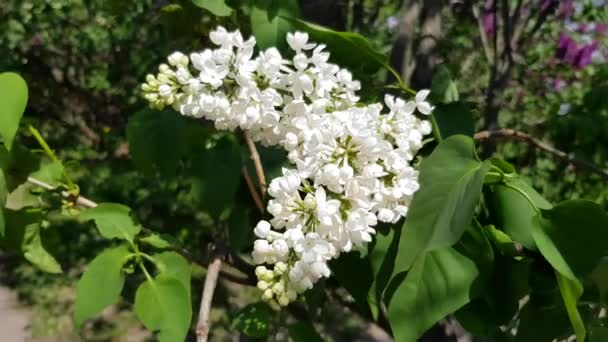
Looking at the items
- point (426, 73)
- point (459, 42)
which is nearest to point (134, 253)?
point (426, 73)

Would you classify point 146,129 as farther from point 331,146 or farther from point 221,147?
point 331,146

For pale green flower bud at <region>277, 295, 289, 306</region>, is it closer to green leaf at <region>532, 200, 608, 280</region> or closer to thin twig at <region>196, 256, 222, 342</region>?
thin twig at <region>196, 256, 222, 342</region>

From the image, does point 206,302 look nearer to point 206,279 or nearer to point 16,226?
point 206,279

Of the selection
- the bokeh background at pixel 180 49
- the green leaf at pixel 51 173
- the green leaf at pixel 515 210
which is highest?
the green leaf at pixel 515 210

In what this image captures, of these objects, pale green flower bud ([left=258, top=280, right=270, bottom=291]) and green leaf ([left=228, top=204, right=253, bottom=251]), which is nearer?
pale green flower bud ([left=258, top=280, right=270, bottom=291])

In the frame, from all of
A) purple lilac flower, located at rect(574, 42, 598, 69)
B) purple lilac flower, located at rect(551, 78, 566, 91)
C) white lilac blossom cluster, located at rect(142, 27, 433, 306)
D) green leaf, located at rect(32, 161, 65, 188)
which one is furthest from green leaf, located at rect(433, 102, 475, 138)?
purple lilac flower, located at rect(551, 78, 566, 91)

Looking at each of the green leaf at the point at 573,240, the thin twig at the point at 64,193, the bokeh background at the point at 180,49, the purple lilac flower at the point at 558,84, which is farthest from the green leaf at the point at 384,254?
the purple lilac flower at the point at 558,84

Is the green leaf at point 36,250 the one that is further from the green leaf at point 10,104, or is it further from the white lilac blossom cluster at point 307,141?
the white lilac blossom cluster at point 307,141
